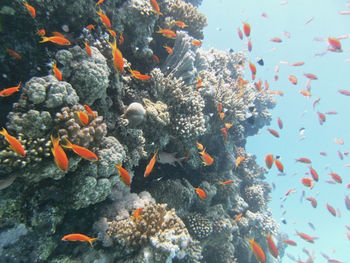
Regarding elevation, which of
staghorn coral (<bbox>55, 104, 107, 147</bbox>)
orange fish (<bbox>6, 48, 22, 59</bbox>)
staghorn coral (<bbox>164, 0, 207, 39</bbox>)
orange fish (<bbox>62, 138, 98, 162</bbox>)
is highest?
staghorn coral (<bbox>164, 0, 207, 39</bbox>)

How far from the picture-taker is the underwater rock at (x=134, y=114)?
3795mm

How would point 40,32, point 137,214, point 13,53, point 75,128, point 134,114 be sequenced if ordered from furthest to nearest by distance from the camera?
point 134,114, point 137,214, point 40,32, point 13,53, point 75,128

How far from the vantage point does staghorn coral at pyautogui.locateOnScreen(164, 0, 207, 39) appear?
Answer: 20.9 ft

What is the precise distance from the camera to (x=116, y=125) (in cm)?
392

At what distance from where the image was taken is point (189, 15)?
663cm

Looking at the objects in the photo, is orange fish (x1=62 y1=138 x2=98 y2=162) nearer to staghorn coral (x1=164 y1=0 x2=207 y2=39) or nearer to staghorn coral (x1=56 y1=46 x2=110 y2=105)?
staghorn coral (x1=56 y1=46 x2=110 y2=105)

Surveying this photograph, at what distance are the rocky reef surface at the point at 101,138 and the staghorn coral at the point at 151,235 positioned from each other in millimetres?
19

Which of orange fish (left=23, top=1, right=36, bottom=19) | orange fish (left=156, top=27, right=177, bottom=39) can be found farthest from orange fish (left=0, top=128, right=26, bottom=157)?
orange fish (left=156, top=27, right=177, bottom=39)

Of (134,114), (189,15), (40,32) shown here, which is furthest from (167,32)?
(40,32)

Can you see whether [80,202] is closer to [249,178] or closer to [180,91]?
[180,91]

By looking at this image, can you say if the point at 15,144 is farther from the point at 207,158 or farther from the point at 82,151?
the point at 207,158

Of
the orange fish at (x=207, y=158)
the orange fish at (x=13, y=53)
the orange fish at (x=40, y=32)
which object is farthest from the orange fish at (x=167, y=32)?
the orange fish at (x=207, y=158)

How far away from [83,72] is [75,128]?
39.4 inches

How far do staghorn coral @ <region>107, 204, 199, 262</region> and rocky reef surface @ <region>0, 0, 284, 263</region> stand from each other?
2 cm
